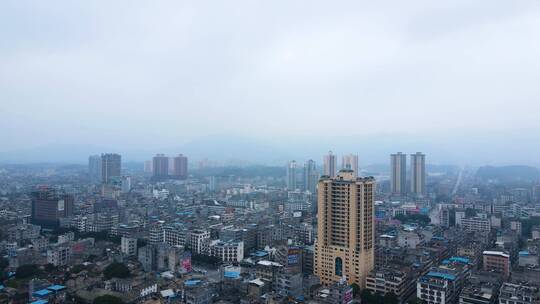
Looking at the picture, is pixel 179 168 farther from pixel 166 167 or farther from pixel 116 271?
pixel 116 271

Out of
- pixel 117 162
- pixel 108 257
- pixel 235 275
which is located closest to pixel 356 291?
pixel 235 275

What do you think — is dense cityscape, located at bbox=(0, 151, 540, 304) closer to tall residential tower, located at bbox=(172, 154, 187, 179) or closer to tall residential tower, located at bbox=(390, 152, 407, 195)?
tall residential tower, located at bbox=(390, 152, 407, 195)

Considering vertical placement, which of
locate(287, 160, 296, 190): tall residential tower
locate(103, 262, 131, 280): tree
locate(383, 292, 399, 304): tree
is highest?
locate(287, 160, 296, 190): tall residential tower

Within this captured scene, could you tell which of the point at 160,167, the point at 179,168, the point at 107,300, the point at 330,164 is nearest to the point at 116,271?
the point at 107,300

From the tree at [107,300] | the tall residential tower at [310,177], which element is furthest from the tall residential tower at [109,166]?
the tree at [107,300]

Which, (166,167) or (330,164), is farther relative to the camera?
(166,167)

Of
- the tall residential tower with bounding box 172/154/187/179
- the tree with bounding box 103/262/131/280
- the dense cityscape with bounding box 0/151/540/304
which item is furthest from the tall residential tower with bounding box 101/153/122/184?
the tree with bounding box 103/262/131/280
